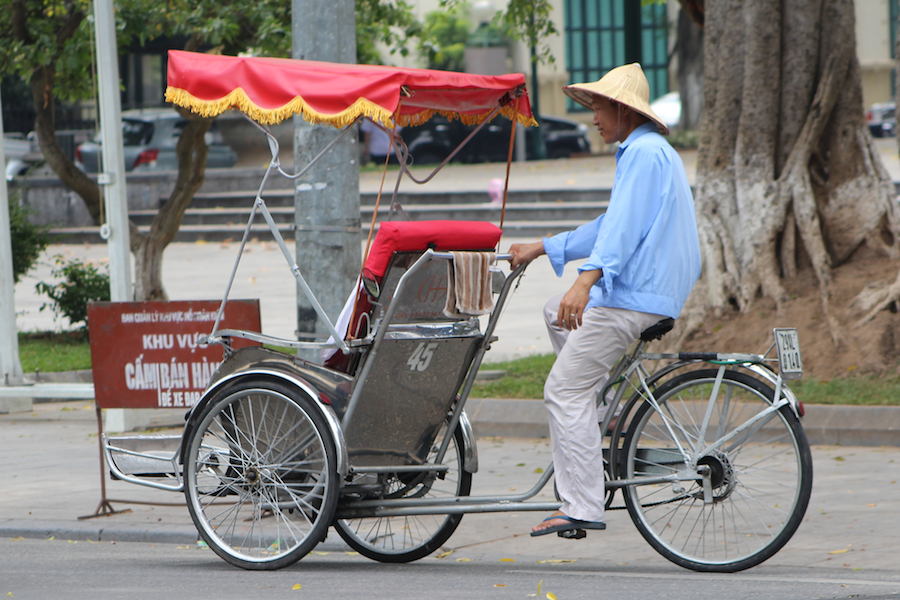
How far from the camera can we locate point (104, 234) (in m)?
8.61

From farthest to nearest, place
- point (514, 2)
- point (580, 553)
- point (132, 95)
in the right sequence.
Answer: point (132, 95), point (514, 2), point (580, 553)

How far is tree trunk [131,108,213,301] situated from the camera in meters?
12.3

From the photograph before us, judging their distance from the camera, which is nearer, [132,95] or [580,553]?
[580,553]

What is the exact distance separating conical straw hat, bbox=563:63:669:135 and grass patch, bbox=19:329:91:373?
675 cm

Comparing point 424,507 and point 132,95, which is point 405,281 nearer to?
point 424,507

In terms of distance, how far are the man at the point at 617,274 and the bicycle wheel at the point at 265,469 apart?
0.93 meters

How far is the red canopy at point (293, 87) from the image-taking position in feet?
15.7

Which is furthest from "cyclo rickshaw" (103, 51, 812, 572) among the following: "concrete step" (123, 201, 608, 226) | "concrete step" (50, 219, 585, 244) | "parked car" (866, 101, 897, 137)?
"parked car" (866, 101, 897, 137)

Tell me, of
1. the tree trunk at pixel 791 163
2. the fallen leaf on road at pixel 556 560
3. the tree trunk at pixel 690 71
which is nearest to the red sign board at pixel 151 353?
the fallen leaf on road at pixel 556 560

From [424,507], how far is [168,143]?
67.7 ft

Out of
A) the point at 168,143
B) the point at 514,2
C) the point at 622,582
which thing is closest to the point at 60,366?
the point at 514,2

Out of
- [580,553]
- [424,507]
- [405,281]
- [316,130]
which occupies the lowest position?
[580,553]

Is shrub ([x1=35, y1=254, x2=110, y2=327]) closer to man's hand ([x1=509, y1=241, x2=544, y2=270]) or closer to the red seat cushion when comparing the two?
the red seat cushion

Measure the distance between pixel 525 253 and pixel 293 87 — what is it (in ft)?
3.68
